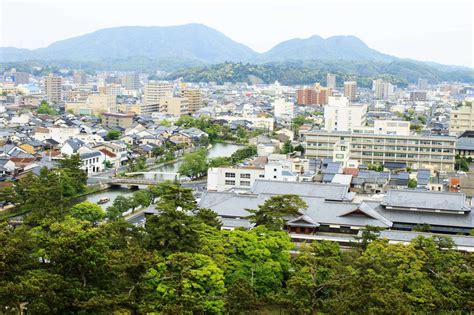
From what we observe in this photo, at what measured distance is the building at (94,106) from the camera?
4139 cm

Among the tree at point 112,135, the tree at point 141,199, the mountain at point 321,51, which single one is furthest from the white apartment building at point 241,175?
the mountain at point 321,51

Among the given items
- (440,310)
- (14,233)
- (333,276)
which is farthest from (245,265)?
(14,233)

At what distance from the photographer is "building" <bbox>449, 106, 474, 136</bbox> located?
30578 mm

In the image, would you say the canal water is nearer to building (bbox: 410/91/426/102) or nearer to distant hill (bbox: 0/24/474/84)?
building (bbox: 410/91/426/102)

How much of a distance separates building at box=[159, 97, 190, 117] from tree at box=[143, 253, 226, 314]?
34.5 m

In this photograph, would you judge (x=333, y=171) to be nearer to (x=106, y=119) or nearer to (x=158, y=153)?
(x=158, y=153)

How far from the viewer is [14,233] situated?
27.3 ft

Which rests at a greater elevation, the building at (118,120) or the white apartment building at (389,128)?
the white apartment building at (389,128)

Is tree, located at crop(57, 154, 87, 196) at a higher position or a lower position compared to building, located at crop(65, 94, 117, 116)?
lower

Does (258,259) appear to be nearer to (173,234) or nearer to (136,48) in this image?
(173,234)

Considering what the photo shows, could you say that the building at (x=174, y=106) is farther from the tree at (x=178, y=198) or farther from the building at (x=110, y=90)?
the tree at (x=178, y=198)

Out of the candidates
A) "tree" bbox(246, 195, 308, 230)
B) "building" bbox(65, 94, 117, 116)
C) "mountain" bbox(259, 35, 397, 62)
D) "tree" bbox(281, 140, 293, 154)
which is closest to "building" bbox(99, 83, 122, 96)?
"building" bbox(65, 94, 117, 116)

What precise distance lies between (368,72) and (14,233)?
96.9 metres

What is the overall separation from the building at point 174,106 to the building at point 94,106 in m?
3.35
